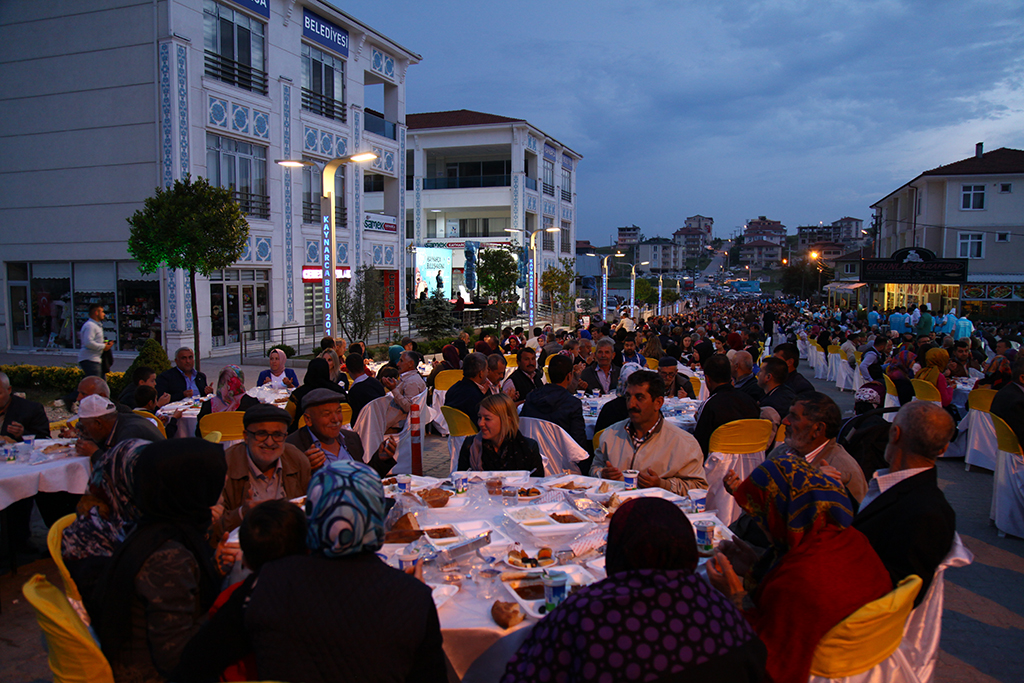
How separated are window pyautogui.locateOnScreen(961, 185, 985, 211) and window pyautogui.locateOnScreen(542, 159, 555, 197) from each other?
2621 centimetres

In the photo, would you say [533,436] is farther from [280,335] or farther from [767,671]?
[280,335]

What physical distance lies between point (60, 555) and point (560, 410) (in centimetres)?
398

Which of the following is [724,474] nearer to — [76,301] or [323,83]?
[76,301]

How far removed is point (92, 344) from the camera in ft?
38.5

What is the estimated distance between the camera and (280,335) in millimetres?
22625

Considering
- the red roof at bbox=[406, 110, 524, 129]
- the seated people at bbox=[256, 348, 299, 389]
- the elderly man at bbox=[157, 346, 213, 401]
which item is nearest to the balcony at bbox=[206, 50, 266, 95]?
the seated people at bbox=[256, 348, 299, 389]

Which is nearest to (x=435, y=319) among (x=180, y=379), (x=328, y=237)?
(x=328, y=237)

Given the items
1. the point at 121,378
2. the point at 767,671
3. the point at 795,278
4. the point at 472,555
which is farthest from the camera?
the point at 795,278

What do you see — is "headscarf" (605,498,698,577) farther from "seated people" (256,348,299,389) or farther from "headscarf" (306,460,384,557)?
"seated people" (256,348,299,389)

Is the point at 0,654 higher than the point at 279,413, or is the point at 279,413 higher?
the point at 279,413

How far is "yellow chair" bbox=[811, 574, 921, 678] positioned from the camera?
240 centimetres

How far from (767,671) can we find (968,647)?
2.70 metres

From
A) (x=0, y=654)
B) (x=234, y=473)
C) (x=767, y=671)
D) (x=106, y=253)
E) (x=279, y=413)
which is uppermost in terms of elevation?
(x=106, y=253)

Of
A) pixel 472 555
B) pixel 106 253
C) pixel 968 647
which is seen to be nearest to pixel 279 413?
pixel 472 555
